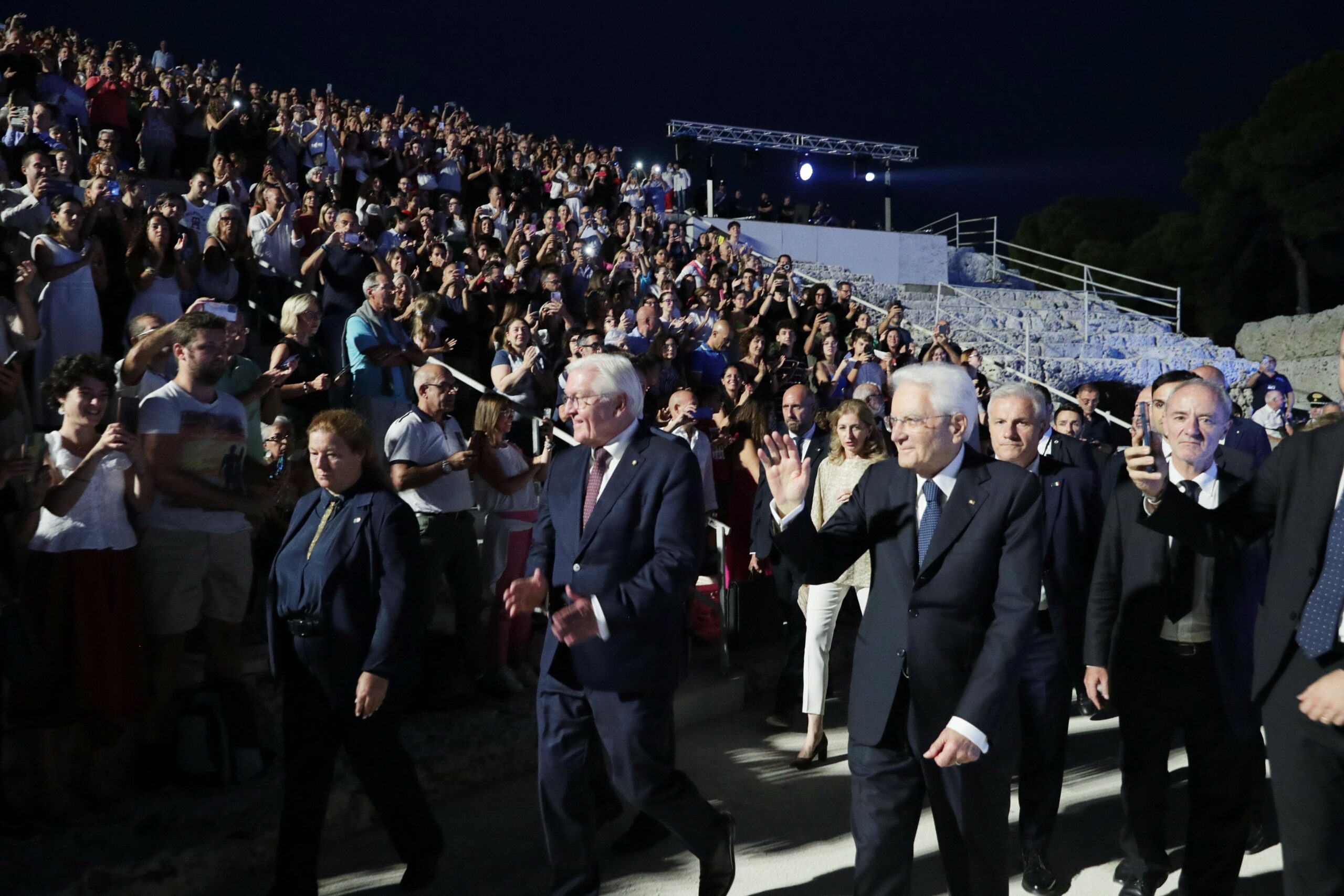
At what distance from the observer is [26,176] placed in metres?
6.86

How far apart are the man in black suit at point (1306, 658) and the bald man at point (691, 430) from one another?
3.82m

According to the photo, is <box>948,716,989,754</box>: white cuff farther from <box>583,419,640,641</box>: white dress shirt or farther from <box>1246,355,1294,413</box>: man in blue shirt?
<box>1246,355,1294,413</box>: man in blue shirt

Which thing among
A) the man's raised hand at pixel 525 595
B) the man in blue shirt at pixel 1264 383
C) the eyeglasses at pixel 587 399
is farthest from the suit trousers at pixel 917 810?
the man in blue shirt at pixel 1264 383

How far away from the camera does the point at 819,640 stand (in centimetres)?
535

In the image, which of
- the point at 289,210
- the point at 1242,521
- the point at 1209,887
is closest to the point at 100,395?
the point at 1242,521

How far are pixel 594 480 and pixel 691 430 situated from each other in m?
2.99

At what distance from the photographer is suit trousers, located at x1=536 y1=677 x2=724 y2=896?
10.8ft

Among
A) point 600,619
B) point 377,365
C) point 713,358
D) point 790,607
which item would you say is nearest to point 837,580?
point 790,607

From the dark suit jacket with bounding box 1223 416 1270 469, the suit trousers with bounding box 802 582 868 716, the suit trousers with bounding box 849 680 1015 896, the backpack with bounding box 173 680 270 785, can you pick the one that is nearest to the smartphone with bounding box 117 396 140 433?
the backpack with bounding box 173 680 270 785

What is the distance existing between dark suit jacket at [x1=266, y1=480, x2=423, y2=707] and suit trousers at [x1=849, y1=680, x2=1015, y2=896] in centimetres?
146

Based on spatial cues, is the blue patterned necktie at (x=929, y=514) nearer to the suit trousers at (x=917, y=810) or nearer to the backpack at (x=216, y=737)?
the suit trousers at (x=917, y=810)

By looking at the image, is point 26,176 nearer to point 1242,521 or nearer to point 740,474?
point 740,474

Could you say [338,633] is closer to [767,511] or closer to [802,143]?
[767,511]

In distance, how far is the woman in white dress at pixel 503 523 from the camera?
18.1 ft
